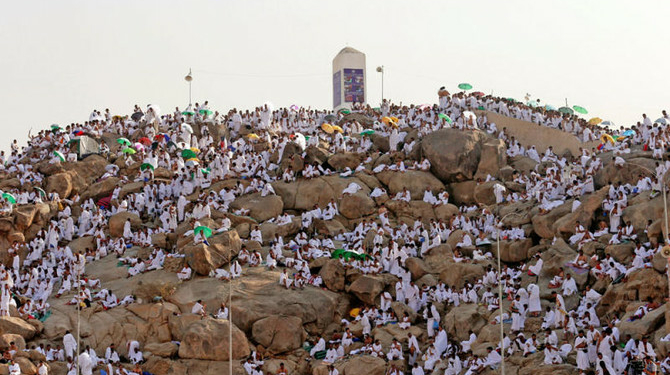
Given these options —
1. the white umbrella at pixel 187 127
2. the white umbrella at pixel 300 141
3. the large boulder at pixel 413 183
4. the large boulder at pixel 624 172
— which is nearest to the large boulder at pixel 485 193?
the large boulder at pixel 413 183

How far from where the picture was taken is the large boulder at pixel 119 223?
48.8 meters

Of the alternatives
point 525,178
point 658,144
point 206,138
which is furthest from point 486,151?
point 206,138

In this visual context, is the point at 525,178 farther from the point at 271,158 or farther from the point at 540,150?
the point at 271,158

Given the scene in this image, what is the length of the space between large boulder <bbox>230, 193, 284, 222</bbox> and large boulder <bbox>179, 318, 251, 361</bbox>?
10.5 m

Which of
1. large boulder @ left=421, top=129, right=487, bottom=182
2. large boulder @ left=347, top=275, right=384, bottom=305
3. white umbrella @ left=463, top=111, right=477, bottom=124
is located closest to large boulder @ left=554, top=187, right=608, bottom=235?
large boulder @ left=347, top=275, right=384, bottom=305

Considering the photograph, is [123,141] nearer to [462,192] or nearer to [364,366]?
[462,192]

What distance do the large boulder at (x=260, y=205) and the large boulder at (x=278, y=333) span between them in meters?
9.39

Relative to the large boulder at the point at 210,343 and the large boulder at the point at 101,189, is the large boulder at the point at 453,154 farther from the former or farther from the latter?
the large boulder at the point at 210,343

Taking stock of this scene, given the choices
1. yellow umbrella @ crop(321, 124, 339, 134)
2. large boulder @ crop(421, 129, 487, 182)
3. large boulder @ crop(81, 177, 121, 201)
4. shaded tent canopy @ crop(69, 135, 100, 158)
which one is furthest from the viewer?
Result: yellow umbrella @ crop(321, 124, 339, 134)

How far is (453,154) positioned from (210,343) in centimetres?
1869

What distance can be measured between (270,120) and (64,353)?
25570mm

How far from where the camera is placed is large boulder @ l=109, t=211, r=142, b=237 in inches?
1919

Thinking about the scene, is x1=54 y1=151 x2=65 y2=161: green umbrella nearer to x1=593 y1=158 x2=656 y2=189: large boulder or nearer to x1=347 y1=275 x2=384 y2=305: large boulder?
x1=347 y1=275 x2=384 y2=305: large boulder

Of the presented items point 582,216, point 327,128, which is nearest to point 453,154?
point 327,128
